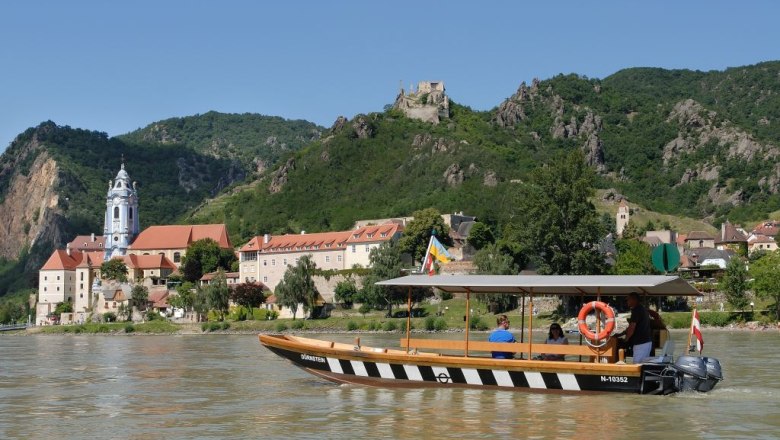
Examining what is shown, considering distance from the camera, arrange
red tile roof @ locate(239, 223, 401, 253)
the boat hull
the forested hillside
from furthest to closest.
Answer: the forested hillside, red tile roof @ locate(239, 223, 401, 253), the boat hull

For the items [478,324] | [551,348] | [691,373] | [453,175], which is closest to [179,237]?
[453,175]

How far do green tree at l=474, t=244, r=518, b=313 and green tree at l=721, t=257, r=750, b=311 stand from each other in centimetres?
1648

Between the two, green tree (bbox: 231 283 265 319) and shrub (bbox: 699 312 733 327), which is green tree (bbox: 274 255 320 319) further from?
shrub (bbox: 699 312 733 327)

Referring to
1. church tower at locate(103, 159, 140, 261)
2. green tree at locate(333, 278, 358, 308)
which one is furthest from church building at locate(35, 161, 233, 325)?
green tree at locate(333, 278, 358, 308)

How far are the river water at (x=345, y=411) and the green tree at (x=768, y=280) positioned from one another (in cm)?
4227

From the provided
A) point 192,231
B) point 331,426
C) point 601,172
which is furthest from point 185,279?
point 331,426

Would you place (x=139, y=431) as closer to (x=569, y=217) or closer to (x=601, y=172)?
(x=569, y=217)

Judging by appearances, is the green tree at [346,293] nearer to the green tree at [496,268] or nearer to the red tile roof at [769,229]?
the green tree at [496,268]

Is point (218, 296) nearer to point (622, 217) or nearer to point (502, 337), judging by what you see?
point (622, 217)

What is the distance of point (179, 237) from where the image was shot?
153375 millimetres

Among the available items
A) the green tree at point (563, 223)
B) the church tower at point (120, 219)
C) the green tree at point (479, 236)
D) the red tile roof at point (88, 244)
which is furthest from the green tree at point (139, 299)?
the green tree at point (563, 223)

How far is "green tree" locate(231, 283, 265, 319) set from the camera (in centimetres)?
11081

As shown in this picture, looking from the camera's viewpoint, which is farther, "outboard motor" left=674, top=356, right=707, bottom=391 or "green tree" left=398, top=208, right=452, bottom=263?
"green tree" left=398, top=208, right=452, bottom=263

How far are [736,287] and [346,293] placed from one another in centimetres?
3698
